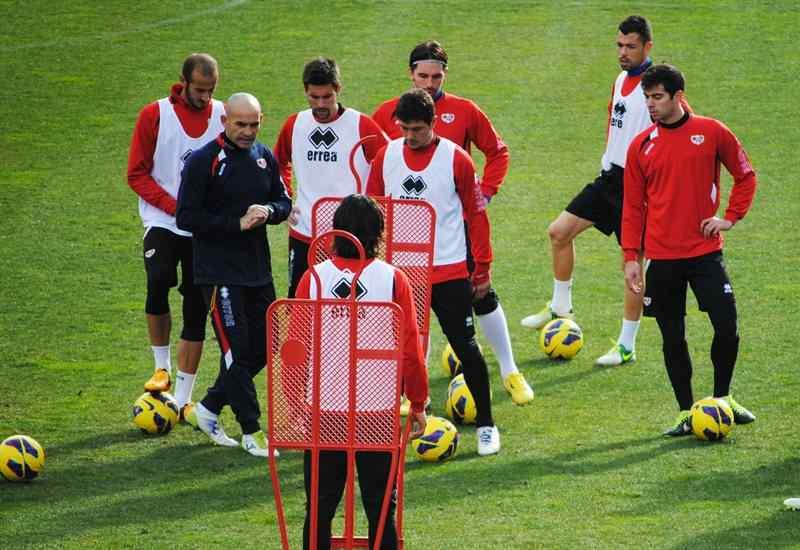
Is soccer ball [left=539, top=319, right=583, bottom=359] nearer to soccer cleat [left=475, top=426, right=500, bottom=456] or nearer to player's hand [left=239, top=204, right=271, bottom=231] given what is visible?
soccer cleat [left=475, top=426, right=500, bottom=456]

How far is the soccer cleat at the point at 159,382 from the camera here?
11.0 meters

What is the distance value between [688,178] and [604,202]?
7.81 feet

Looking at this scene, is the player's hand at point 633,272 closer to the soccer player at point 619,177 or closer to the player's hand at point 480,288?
the player's hand at point 480,288

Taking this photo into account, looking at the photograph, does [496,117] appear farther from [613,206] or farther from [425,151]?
[425,151]

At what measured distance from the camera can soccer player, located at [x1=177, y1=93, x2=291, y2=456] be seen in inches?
380

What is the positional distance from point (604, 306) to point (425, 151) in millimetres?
4526

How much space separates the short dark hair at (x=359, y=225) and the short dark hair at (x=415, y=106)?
6.94 ft

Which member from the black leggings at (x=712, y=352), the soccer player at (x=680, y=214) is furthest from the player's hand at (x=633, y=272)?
the black leggings at (x=712, y=352)

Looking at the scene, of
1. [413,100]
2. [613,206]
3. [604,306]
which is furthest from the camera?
[604,306]

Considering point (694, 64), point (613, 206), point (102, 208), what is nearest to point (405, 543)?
point (613, 206)

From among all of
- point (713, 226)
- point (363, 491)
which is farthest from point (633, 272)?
point (363, 491)

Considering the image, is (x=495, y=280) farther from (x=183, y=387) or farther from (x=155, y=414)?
(x=155, y=414)

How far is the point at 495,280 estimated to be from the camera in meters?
14.7

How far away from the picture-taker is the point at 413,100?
938cm
